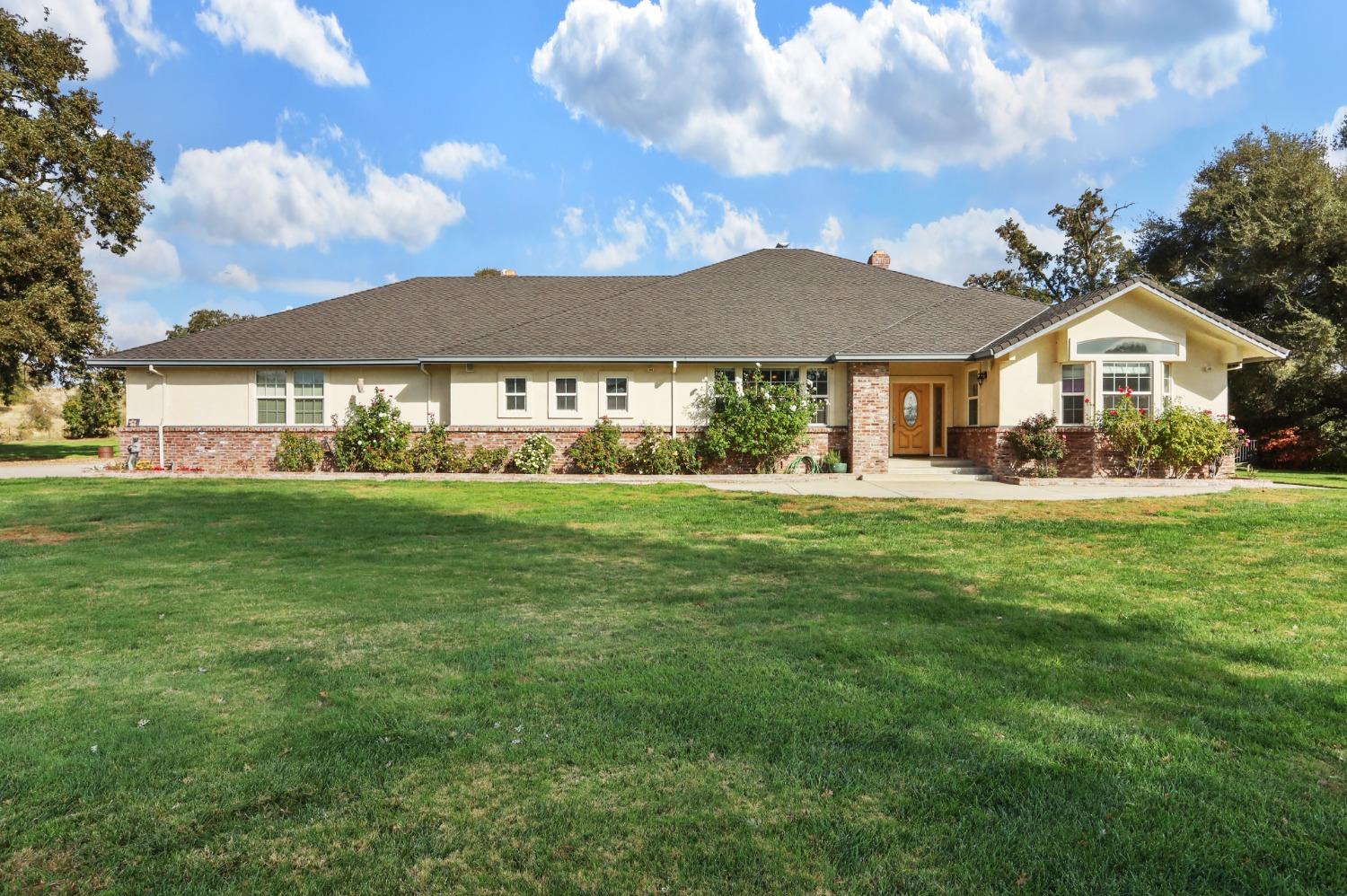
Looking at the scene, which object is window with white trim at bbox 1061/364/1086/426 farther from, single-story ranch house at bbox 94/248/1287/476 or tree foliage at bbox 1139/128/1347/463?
tree foliage at bbox 1139/128/1347/463

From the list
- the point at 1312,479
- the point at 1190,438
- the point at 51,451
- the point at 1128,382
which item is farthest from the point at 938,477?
the point at 51,451

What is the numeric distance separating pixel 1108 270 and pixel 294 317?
3712 centimetres

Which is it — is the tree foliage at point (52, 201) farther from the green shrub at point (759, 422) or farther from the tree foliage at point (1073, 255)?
the tree foliage at point (1073, 255)

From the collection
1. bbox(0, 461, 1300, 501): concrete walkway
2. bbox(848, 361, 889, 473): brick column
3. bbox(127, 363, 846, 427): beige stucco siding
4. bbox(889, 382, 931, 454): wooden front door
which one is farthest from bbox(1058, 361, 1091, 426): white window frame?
bbox(127, 363, 846, 427): beige stucco siding

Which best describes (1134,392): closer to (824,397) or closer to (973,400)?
(973,400)

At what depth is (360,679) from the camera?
13.3 ft

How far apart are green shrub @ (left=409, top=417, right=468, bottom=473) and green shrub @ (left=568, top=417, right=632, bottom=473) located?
2.95m

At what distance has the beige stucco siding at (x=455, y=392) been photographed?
1964 cm

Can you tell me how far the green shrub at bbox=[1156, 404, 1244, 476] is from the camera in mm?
17141

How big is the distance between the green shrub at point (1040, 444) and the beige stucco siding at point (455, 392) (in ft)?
14.0

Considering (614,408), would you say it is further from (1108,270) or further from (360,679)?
(1108,270)

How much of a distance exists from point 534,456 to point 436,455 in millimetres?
2496

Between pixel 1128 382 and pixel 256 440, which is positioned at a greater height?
pixel 1128 382

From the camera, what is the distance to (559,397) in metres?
19.8
